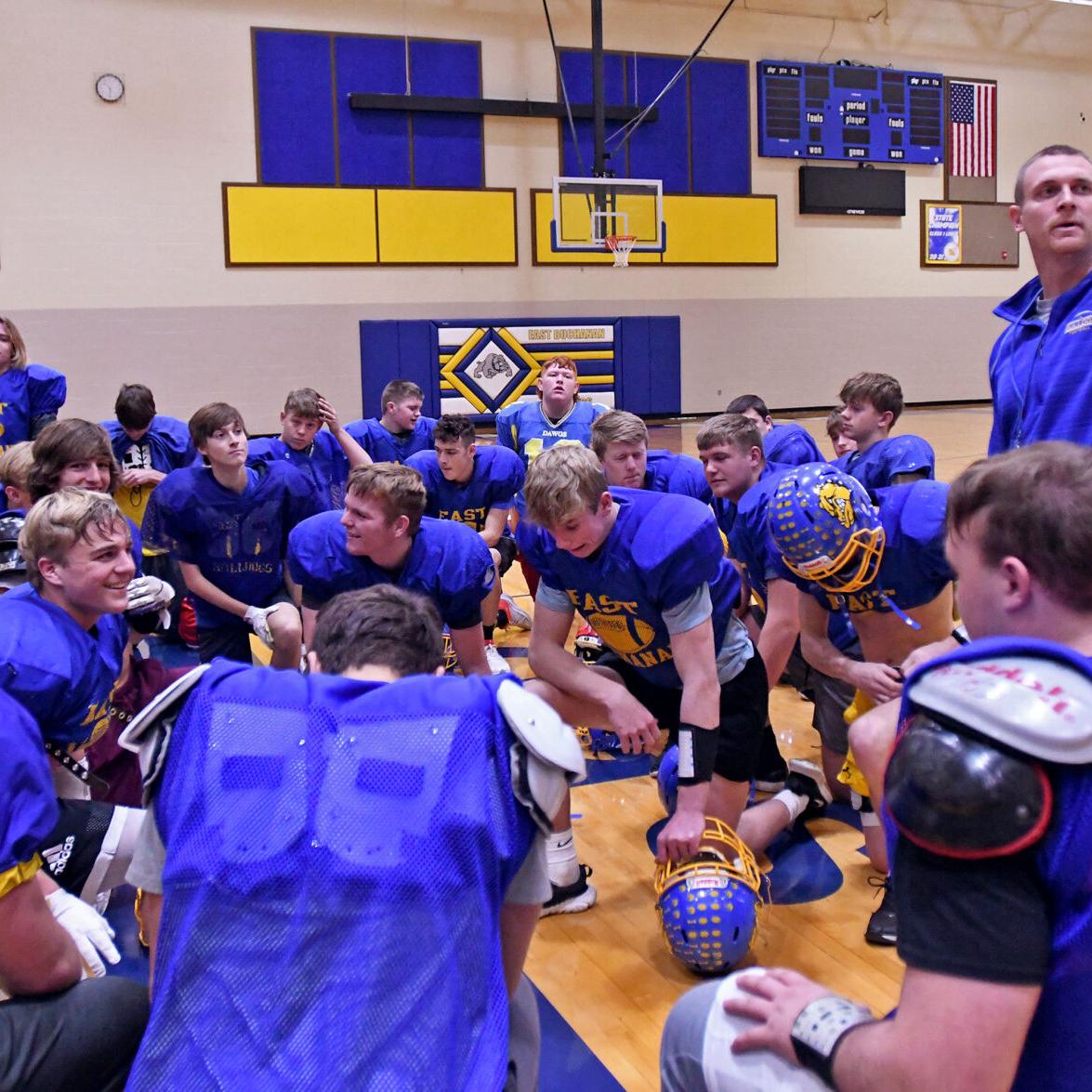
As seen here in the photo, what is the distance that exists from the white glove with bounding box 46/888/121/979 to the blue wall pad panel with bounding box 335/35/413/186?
43.5ft

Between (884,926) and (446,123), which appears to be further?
(446,123)

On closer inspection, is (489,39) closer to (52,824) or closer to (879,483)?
(879,483)

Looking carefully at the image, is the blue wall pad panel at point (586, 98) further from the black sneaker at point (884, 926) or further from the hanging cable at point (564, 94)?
the black sneaker at point (884, 926)

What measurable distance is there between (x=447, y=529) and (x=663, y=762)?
1.18m

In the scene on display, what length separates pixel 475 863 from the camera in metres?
1.53

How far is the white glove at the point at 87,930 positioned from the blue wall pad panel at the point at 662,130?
14.8 meters

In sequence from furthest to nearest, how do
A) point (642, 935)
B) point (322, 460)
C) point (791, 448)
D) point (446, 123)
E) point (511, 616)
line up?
point (446, 123) → point (511, 616) → point (322, 460) → point (791, 448) → point (642, 935)

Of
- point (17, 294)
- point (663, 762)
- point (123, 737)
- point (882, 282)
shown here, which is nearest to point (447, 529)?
point (663, 762)

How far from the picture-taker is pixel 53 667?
9.36 feet

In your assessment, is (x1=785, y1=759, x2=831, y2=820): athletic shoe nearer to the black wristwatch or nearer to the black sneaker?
the black sneaker

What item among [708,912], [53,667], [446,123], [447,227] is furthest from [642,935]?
[446,123]

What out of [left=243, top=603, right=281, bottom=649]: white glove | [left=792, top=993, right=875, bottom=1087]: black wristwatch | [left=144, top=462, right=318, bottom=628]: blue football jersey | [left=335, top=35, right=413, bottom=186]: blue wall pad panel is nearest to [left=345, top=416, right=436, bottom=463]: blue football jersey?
[left=144, top=462, right=318, bottom=628]: blue football jersey

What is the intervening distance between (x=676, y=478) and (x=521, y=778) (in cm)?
405

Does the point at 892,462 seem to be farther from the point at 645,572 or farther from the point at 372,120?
the point at 372,120
